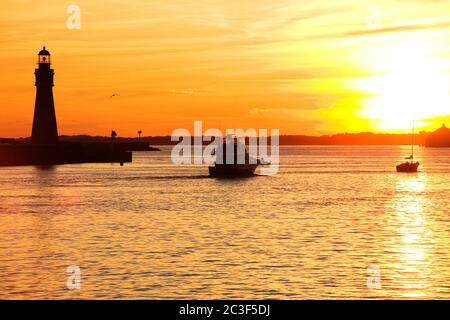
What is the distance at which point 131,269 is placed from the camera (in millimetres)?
27172

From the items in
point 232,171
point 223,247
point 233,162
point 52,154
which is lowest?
point 223,247

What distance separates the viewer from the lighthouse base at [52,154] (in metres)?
140

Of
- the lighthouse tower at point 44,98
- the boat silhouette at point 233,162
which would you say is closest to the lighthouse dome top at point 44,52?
the lighthouse tower at point 44,98

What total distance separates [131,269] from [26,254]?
714cm

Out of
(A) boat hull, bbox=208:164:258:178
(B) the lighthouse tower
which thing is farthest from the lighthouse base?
(A) boat hull, bbox=208:164:258:178

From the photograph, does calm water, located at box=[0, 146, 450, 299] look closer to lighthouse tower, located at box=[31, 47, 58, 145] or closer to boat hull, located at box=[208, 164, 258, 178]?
boat hull, located at box=[208, 164, 258, 178]

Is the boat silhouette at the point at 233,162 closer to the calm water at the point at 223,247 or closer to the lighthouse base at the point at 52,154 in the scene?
the calm water at the point at 223,247

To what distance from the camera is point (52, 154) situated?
143000 mm

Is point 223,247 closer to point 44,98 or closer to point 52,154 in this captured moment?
point 44,98

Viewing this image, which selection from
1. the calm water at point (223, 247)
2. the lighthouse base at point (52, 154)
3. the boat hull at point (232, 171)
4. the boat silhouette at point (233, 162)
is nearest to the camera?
the calm water at point (223, 247)

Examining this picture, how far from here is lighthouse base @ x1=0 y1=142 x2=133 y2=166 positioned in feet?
461

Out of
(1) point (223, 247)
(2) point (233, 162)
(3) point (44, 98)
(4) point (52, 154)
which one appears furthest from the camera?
(4) point (52, 154)

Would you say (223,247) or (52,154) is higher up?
(52,154)

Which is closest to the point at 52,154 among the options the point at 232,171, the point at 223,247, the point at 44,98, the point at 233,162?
the point at 44,98
